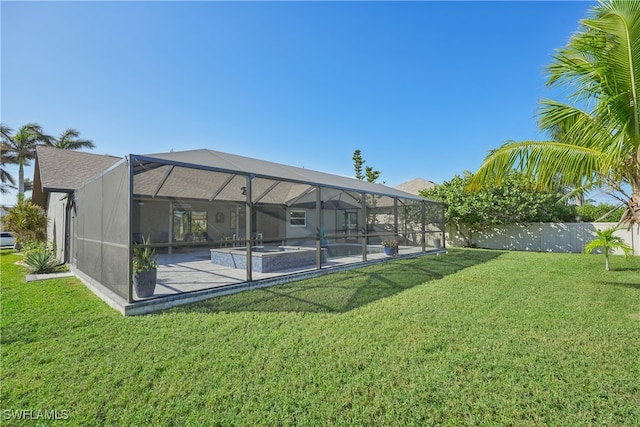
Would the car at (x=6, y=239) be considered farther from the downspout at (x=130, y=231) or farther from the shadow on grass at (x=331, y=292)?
the shadow on grass at (x=331, y=292)

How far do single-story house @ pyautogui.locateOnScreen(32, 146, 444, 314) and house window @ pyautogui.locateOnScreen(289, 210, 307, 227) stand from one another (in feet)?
0.20

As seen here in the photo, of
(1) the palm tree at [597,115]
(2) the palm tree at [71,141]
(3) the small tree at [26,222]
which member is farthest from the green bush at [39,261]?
(2) the palm tree at [71,141]

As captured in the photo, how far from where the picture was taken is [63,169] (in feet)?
36.4

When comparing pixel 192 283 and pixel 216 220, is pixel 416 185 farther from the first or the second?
pixel 192 283

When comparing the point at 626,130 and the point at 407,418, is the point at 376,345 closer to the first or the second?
the point at 407,418

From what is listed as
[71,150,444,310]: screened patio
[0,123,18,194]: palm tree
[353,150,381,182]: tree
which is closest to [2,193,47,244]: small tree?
[71,150,444,310]: screened patio

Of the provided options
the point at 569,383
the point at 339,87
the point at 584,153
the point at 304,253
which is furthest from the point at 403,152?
the point at 569,383

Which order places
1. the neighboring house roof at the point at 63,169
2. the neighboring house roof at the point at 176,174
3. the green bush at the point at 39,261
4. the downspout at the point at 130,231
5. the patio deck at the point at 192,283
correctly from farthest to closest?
the neighboring house roof at the point at 63,169, the green bush at the point at 39,261, the neighboring house roof at the point at 176,174, the patio deck at the point at 192,283, the downspout at the point at 130,231

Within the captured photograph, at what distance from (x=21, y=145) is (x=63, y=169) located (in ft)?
78.8

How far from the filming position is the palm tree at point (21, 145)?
26750 mm

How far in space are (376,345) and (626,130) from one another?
4.75m

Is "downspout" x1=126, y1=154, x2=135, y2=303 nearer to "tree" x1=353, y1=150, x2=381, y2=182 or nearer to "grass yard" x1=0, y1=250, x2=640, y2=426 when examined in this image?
"grass yard" x1=0, y1=250, x2=640, y2=426

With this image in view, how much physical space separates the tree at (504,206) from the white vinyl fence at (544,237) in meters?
0.46

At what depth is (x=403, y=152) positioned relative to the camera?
21578mm
